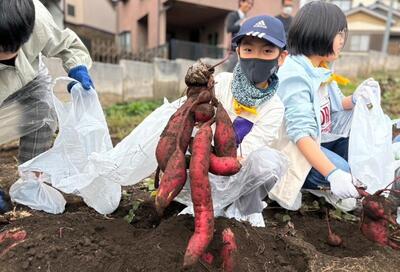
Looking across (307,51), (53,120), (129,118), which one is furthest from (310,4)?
(129,118)

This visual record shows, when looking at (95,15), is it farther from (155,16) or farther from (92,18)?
(155,16)

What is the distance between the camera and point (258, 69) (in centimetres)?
190

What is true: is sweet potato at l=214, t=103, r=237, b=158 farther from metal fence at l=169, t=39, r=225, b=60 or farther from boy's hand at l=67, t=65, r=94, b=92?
metal fence at l=169, t=39, r=225, b=60

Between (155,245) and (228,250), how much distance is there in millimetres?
276

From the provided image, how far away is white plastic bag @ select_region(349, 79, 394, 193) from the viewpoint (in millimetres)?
2262

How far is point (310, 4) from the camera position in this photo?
2.38 metres

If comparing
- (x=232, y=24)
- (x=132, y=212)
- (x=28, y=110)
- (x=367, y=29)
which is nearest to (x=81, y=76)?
(x=28, y=110)

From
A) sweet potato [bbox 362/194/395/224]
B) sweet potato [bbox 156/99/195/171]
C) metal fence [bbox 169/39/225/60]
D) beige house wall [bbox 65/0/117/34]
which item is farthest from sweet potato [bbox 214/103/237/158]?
beige house wall [bbox 65/0/117/34]

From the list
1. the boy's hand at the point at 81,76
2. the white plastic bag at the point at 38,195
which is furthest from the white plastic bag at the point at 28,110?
the white plastic bag at the point at 38,195

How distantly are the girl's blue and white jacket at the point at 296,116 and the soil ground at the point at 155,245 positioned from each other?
0.20m

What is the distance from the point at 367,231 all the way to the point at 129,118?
3684mm

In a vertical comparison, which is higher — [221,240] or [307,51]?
[307,51]

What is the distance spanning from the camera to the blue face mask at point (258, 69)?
188cm

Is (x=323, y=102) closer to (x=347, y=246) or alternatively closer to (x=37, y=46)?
(x=347, y=246)
